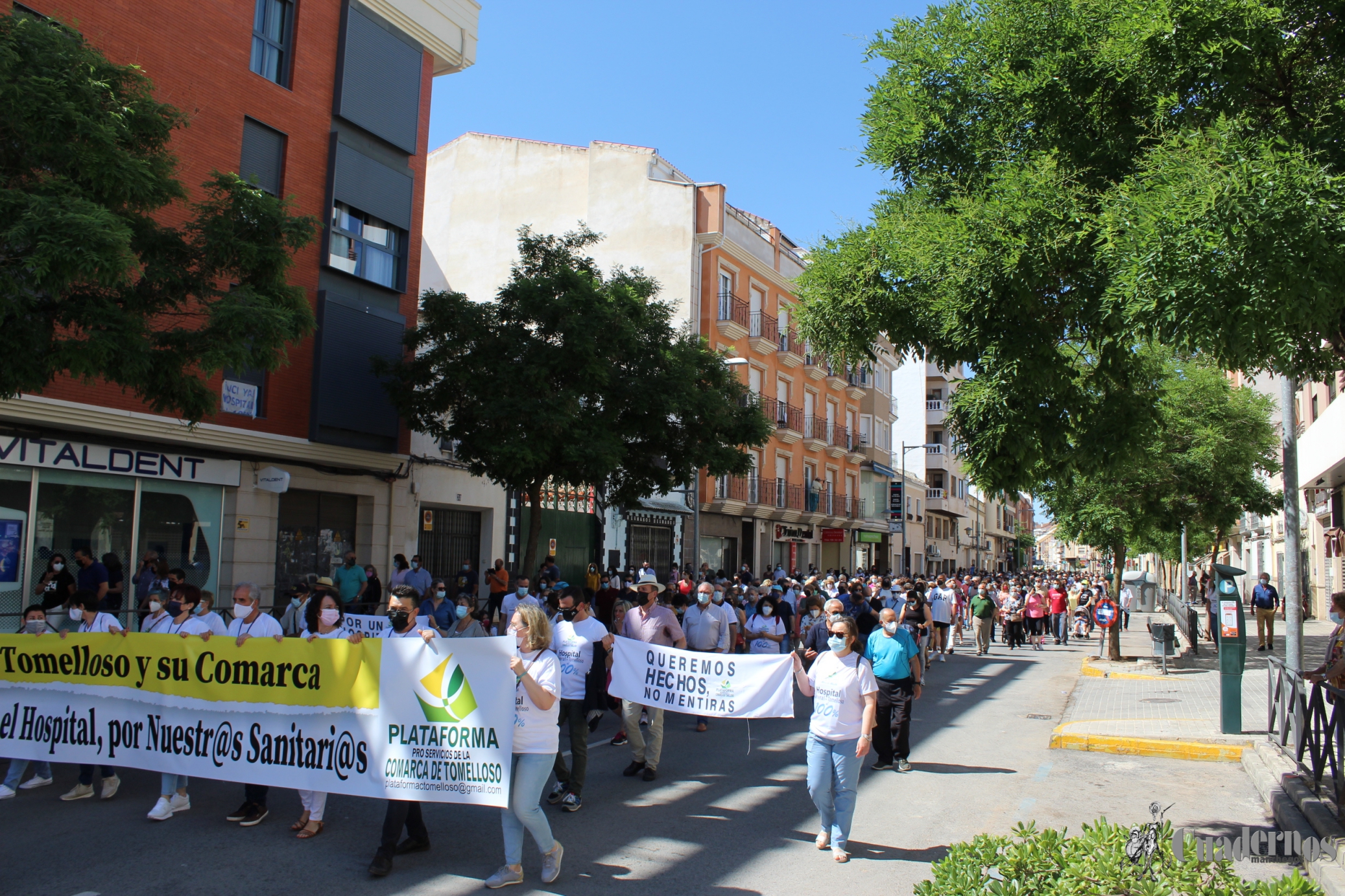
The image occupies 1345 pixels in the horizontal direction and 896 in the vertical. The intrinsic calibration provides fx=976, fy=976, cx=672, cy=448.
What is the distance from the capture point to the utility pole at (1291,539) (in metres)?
10.8

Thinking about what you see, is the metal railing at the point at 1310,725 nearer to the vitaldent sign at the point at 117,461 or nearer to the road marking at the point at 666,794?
the road marking at the point at 666,794

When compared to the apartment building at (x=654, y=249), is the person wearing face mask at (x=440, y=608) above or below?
below

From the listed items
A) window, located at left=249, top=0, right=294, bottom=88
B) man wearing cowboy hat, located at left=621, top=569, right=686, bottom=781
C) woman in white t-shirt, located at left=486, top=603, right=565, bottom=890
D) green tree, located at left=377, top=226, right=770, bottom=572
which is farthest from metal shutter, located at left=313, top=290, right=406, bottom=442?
woman in white t-shirt, located at left=486, top=603, right=565, bottom=890

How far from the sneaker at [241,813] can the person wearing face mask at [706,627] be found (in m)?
5.79

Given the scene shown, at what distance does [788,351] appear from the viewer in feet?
131

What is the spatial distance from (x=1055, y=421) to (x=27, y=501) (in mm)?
14635

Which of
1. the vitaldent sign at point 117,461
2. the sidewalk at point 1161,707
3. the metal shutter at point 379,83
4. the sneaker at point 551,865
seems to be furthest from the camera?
the metal shutter at point 379,83

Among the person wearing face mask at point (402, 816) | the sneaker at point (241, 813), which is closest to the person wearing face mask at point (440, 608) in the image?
the sneaker at point (241, 813)

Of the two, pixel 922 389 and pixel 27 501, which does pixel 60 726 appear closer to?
pixel 27 501

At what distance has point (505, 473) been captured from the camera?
18.4 m

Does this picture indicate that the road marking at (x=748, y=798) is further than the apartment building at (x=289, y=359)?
No

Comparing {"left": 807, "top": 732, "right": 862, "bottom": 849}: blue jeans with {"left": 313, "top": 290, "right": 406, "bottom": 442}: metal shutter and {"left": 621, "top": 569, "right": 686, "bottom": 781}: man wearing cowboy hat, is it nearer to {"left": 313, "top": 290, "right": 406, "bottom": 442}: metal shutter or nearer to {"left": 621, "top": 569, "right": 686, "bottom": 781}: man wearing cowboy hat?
{"left": 621, "top": 569, "right": 686, "bottom": 781}: man wearing cowboy hat

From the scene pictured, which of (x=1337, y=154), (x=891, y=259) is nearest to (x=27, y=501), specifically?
(x=891, y=259)

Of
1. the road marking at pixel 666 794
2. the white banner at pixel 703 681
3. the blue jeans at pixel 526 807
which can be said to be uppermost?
the white banner at pixel 703 681
